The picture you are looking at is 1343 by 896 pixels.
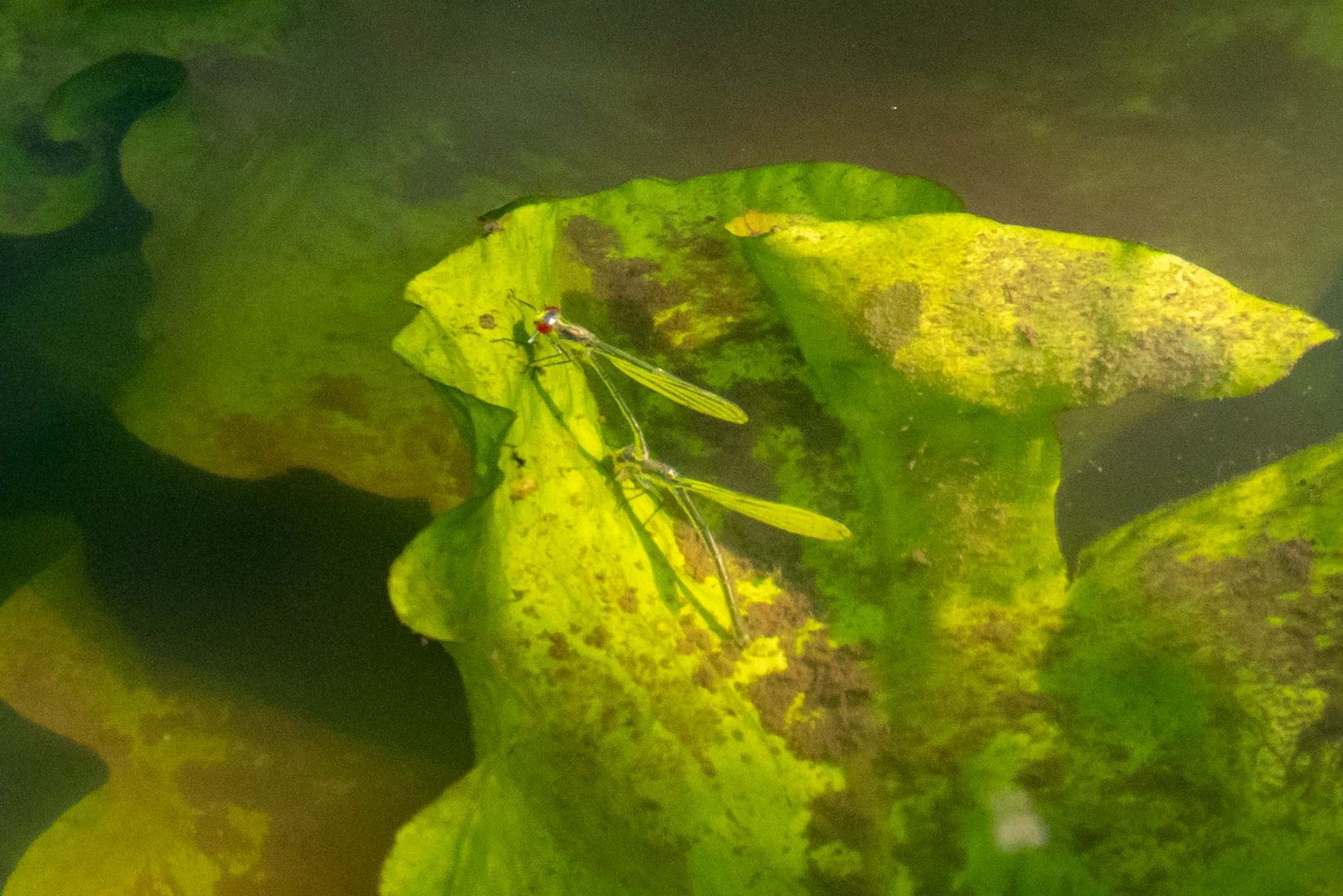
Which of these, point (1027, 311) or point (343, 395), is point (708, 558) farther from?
point (343, 395)

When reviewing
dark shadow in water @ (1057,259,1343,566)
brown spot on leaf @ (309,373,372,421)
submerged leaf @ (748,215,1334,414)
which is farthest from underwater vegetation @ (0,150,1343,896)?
brown spot on leaf @ (309,373,372,421)

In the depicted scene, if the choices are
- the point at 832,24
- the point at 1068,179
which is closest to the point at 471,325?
the point at 832,24

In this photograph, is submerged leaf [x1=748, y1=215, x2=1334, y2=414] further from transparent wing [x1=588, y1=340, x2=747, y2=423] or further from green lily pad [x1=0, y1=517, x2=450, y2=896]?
green lily pad [x1=0, y1=517, x2=450, y2=896]

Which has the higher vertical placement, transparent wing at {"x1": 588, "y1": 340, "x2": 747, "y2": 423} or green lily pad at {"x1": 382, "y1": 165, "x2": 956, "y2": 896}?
transparent wing at {"x1": 588, "y1": 340, "x2": 747, "y2": 423}

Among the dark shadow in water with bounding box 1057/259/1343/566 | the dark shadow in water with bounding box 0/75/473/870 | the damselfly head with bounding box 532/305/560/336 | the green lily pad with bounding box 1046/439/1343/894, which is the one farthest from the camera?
the dark shadow in water with bounding box 1057/259/1343/566

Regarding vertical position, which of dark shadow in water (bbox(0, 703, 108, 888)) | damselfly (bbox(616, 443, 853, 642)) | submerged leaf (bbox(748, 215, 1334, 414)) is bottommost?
dark shadow in water (bbox(0, 703, 108, 888))

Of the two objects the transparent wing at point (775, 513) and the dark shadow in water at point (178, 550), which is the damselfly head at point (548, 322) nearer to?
the transparent wing at point (775, 513)

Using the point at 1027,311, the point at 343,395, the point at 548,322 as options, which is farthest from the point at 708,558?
the point at 343,395

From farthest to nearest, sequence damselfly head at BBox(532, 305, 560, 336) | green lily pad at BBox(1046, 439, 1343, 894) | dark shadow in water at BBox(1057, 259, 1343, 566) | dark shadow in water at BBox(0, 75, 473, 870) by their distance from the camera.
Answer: dark shadow in water at BBox(1057, 259, 1343, 566)
dark shadow in water at BBox(0, 75, 473, 870)
damselfly head at BBox(532, 305, 560, 336)
green lily pad at BBox(1046, 439, 1343, 894)
